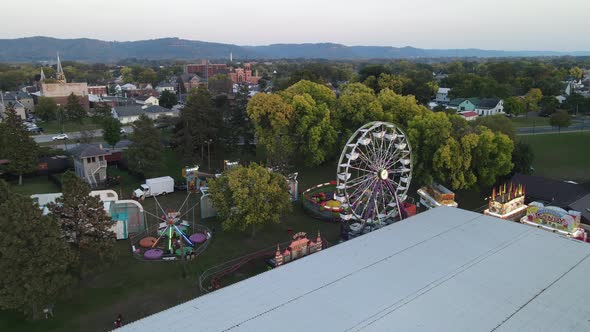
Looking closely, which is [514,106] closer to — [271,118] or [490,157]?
[490,157]

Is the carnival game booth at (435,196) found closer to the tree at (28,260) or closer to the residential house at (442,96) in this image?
the tree at (28,260)

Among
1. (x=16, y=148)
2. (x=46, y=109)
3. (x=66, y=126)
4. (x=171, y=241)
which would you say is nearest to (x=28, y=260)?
(x=171, y=241)

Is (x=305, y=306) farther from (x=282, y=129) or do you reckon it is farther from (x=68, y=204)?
(x=282, y=129)

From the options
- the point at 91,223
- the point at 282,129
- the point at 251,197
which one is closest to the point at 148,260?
the point at 91,223

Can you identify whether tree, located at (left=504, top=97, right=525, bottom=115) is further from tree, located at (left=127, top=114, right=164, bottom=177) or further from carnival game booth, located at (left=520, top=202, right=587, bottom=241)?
tree, located at (left=127, top=114, right=164, bottom=177)

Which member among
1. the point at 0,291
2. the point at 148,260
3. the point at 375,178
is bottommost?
the point at 148,260

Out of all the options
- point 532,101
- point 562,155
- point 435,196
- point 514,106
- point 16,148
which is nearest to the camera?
point 435,196

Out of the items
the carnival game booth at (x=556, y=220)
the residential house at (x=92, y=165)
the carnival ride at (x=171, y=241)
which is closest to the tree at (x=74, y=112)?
the residential house at (x=92, y=165)
